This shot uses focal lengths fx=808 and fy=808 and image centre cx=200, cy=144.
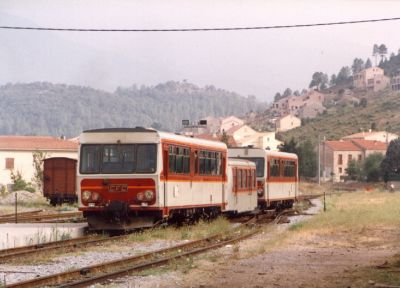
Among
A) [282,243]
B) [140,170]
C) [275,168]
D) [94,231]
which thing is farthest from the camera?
[275,168]

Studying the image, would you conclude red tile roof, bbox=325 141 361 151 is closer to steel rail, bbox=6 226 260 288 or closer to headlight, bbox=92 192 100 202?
headlight, bbox=92 192 100 202

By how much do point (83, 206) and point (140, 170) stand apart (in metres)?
1.87

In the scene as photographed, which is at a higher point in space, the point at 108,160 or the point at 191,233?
the point at 108,160

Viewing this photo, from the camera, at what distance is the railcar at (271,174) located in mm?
36531

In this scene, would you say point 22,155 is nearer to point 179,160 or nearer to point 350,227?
point 179,160

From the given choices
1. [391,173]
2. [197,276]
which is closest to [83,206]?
[197,276]

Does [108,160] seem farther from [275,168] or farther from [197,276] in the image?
[275,168]

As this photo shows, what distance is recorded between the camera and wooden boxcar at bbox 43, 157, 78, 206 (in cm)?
4812

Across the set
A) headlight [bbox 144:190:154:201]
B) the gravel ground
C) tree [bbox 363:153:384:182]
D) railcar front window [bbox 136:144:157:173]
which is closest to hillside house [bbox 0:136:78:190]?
tree [bbox 363:153:384:182]

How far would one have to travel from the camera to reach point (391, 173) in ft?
342

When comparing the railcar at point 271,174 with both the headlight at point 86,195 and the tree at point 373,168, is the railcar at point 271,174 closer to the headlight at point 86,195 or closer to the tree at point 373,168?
the headlight at point 86,195

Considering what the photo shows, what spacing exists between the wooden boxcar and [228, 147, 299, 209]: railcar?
534 inches

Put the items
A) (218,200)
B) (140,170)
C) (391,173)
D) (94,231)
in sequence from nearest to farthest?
1. (140,170)
2. (94,231)
3. (218,200)
4. (391,173)

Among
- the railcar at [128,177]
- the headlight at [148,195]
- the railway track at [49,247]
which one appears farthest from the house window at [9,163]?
the railway track at [49,247]
